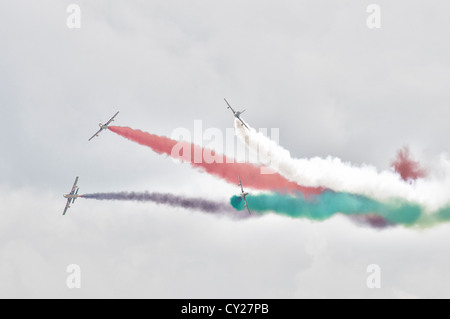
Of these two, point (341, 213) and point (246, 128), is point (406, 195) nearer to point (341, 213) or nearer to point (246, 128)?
point (341, 213)

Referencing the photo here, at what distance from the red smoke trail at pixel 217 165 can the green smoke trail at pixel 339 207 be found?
167cm

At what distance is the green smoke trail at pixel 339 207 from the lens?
18300 cm

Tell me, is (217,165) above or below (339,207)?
above

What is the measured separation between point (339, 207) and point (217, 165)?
846 inches

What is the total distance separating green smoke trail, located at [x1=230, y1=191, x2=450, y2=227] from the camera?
183m

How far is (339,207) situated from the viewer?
605 ft

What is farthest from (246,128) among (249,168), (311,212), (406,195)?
(406,195)

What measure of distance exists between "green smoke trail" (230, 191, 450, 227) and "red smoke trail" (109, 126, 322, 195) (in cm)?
167

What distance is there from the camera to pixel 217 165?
180 metres

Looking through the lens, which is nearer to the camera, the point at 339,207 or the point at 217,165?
the point at 217,165
